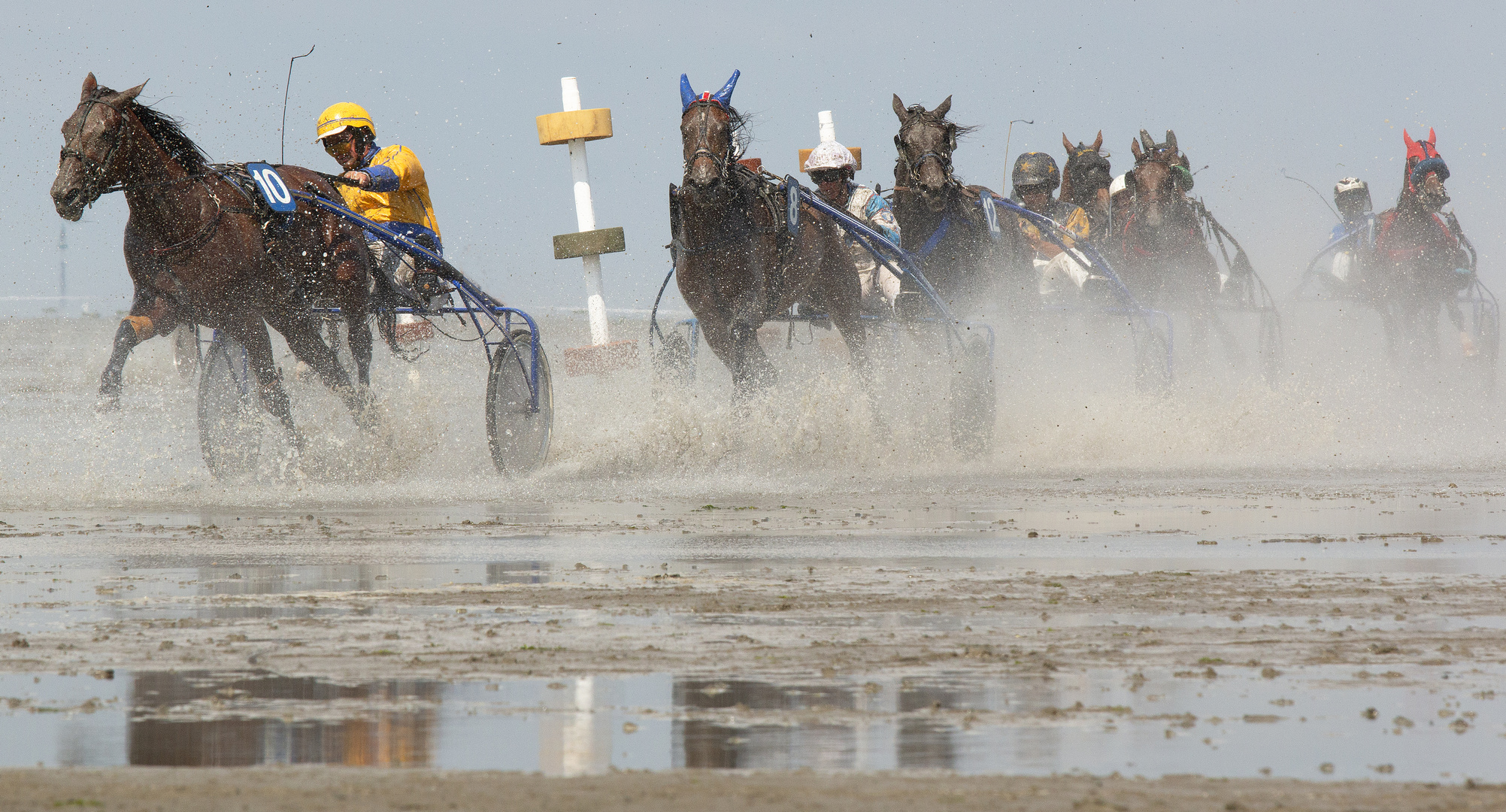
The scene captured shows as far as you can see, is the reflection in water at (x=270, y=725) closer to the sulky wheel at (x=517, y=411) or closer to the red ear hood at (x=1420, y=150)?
the sulky wheel at (x=517, y=411)

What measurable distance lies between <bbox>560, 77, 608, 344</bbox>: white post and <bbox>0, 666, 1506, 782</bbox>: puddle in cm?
1086

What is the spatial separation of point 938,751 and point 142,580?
11.9 ft

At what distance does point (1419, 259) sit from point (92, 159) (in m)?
13.2

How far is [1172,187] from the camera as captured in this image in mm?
15164

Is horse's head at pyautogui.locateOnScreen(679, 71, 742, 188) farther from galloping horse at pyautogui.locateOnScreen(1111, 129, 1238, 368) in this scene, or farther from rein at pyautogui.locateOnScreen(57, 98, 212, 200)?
galloping horse at pyautogui.locateOnScreen(1111, 129, 1238, 368)

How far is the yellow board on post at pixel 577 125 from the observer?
14422 millimetres

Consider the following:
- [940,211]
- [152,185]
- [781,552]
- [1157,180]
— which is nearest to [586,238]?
[940,211]

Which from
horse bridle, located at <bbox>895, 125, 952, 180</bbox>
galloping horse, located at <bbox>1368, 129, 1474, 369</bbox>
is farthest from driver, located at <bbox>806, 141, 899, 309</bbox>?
galloping horse, located at <bbox>1368, 129, 1474, 369</bbox>

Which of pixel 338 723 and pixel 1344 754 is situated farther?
pixel 338 723

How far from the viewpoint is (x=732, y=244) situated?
10641 millimetres

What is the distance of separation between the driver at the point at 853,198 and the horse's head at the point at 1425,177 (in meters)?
6.82

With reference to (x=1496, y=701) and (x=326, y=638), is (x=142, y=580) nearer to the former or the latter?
(x=326, y=638)

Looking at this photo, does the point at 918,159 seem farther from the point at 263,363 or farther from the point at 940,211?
the point at 263,363

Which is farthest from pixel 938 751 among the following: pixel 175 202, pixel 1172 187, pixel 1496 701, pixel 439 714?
pixel 1172 187
